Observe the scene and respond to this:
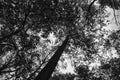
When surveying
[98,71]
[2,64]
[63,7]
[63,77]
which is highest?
[63,7]

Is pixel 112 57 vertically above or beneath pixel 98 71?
above

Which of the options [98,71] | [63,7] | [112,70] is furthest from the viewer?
[98,71]

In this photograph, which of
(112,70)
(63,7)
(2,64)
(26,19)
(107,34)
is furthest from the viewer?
(2,64)

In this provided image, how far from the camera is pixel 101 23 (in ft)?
41.5

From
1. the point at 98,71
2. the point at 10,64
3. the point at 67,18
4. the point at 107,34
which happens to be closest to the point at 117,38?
the point at 107,34

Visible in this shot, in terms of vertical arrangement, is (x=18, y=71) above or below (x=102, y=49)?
below

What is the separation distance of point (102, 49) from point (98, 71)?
369 centimetres

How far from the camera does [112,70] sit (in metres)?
14.1

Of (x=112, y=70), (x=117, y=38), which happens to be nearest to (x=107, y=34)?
(x=117, y=38)

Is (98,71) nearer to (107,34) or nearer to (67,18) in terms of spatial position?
(107,34)

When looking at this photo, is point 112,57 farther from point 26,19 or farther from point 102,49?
point 26,19

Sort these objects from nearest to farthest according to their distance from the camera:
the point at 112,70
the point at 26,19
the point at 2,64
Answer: the point at 26,19, the point at 112,70, the point at 2,64

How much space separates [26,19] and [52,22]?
2.27 meters

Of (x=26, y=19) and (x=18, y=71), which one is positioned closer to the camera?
(x=26, y=19)
